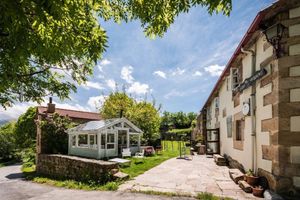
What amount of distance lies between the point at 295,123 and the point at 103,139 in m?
16.7

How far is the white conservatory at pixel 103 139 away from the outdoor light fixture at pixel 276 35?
14367 mm

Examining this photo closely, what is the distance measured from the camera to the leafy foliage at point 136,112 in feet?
95.7

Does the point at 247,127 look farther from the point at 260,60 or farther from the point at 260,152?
the point at 260,60

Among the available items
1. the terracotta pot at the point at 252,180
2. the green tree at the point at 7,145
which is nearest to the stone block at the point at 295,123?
the terracotta pot at the point at 252,180

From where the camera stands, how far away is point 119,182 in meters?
10.3

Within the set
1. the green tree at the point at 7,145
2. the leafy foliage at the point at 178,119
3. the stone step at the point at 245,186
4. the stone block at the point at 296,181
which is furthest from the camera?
the leafy foliage at the point at 178,119

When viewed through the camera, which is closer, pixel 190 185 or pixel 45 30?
pixel 45 30

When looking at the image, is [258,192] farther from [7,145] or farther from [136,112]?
[7,145]

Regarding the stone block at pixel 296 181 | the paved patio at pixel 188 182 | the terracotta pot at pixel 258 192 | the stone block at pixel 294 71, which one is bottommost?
the paved patio at pixel 188 182

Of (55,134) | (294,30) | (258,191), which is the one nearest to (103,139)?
(55,134)

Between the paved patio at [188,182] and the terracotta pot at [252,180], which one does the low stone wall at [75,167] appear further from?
the terracotta pot at [252,180]

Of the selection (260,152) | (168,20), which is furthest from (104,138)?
(168,20)

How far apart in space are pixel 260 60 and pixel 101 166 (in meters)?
7.50

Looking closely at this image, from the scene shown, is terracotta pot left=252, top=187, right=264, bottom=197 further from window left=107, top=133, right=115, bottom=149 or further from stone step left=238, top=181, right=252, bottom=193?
window left=107, top=133, right=115, bottom=149
